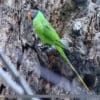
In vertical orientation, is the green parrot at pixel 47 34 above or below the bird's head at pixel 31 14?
below

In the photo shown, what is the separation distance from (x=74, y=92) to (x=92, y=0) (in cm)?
33

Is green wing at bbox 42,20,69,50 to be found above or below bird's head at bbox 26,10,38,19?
below

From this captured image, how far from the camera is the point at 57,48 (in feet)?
3.02

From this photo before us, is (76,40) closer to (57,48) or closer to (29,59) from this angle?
(57,48)

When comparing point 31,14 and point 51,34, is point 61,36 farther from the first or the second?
point 31,14

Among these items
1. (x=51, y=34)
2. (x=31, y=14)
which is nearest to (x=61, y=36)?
(x=51, y=34)

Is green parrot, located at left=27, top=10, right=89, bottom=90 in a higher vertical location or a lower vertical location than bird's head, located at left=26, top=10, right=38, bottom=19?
lower

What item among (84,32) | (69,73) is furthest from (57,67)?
(84,32)

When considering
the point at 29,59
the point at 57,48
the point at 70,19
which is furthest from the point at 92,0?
the point at 29,59

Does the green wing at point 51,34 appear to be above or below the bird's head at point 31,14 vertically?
below

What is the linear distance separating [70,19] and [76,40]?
79 millimetres

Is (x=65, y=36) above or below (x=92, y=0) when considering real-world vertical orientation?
below

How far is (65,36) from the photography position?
913 millimetres

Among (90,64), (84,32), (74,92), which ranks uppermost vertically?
(84,32)
